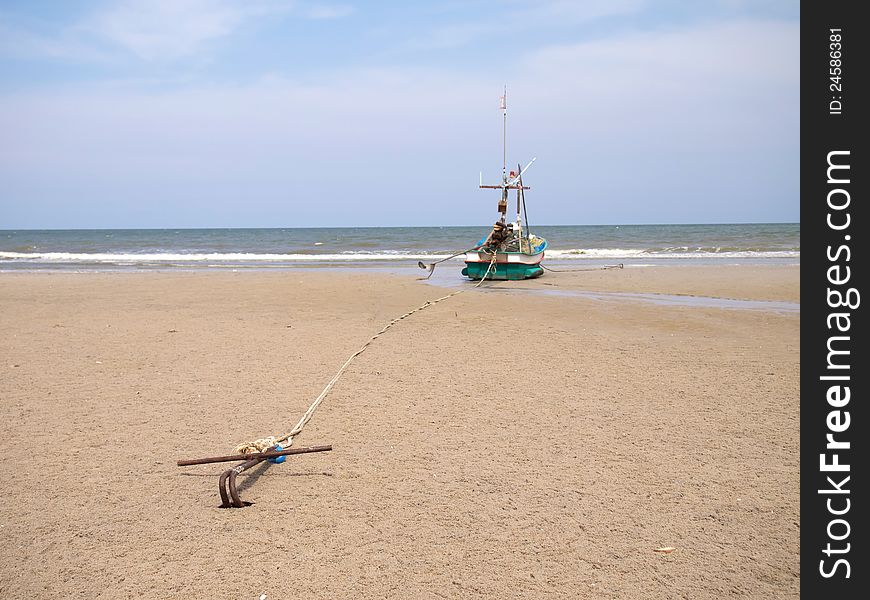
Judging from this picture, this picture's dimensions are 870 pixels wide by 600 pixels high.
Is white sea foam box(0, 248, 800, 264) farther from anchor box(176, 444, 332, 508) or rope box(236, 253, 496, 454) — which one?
anchor box(176, 444, 332, 508)

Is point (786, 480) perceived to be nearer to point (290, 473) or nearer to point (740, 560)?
point (740, 560)

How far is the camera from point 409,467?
4309 mm

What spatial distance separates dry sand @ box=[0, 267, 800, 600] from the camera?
10.1 feet

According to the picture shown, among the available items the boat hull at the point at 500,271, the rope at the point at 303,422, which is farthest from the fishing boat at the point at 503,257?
the rope at the point at 303,422

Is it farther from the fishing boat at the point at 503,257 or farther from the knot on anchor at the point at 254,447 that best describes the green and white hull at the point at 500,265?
the knot on anchor at the point at 254,447

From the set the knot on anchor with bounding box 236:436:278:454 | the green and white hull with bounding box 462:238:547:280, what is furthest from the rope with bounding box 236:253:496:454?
the green and white hull with bounding box 462:238:547:280

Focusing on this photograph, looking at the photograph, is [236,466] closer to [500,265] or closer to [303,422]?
[303,422]

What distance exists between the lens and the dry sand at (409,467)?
308 centimetres

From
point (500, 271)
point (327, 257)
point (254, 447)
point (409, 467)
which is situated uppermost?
point (327, 257)

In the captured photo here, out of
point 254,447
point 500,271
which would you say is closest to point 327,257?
point 500,271

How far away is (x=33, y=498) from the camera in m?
3.84
